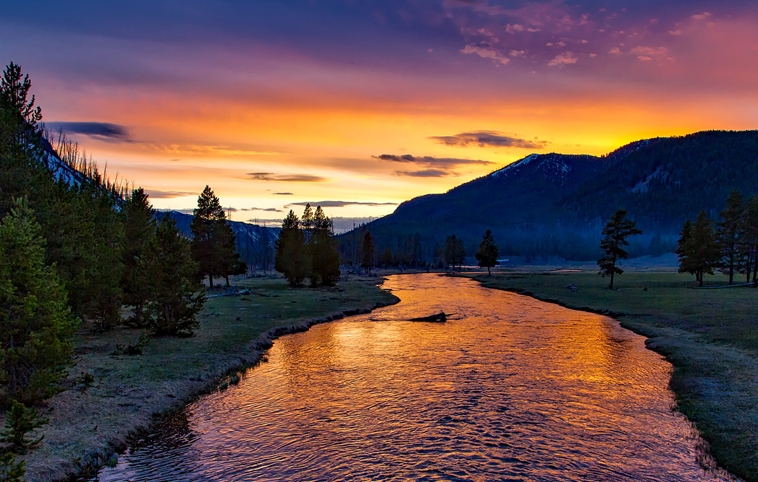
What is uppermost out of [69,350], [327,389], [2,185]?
[2,185]

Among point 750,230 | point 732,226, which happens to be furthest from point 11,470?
point 732,226

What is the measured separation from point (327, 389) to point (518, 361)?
45.3 feet

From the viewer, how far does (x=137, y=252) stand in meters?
43.8

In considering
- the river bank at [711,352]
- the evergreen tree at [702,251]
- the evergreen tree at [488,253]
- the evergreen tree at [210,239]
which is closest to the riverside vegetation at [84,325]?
the river bank at [711,352]

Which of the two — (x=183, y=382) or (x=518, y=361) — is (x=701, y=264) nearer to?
(x=518, y=361)

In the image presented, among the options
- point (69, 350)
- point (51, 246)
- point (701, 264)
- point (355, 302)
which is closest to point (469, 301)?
point (355, 302)

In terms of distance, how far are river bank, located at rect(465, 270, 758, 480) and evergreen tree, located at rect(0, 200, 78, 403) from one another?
81.6 ft

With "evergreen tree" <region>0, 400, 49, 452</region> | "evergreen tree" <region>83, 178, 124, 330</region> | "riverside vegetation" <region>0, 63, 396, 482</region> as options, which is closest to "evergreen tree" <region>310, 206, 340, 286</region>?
"riverside vegetation" <region>0, 63, 396, 482</region>

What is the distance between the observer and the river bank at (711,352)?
739 inches

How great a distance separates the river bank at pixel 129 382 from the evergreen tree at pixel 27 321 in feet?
6.71

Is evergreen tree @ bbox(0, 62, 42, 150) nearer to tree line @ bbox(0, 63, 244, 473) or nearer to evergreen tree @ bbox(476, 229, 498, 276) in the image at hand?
tree line @ bbox(0, 63, 244, 473)

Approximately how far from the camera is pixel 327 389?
2659cm

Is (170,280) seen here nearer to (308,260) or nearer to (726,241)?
(308,260)

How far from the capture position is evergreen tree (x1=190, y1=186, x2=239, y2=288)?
274 ft
